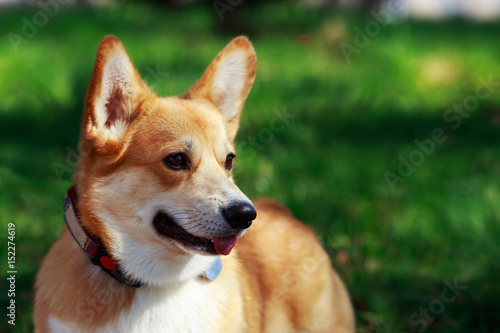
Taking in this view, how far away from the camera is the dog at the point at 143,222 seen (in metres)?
2.46

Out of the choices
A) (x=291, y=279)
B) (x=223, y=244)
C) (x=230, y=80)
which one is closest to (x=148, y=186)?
(x=223, y=244)

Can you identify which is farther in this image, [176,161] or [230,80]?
[230,80]

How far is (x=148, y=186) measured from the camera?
2.53 metres

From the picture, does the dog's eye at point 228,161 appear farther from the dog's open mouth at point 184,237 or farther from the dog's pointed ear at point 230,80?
the dog's open mouth at point 184,237

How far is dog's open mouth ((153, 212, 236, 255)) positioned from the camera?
2.51 m

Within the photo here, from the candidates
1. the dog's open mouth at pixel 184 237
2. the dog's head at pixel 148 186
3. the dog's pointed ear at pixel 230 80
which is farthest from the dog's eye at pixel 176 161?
the dog's pointed ear at pixel 230 80

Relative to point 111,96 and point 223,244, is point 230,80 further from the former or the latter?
point 223,244

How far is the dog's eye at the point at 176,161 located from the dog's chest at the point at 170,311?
0.56 m

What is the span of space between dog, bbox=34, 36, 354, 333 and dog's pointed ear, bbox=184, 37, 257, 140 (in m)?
0.23

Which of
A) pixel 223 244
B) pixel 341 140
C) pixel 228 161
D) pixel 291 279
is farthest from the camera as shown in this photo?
pixel 341 140

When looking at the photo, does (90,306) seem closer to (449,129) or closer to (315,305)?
(315,305)

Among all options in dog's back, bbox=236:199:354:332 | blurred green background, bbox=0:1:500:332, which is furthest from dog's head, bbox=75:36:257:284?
blurred green background, bbox=0:1:500:332

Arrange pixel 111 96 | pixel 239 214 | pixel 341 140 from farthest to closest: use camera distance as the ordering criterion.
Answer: pixel 341 140, pixel 111 96, pixel 239 214

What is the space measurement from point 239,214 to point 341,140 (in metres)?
3.96
